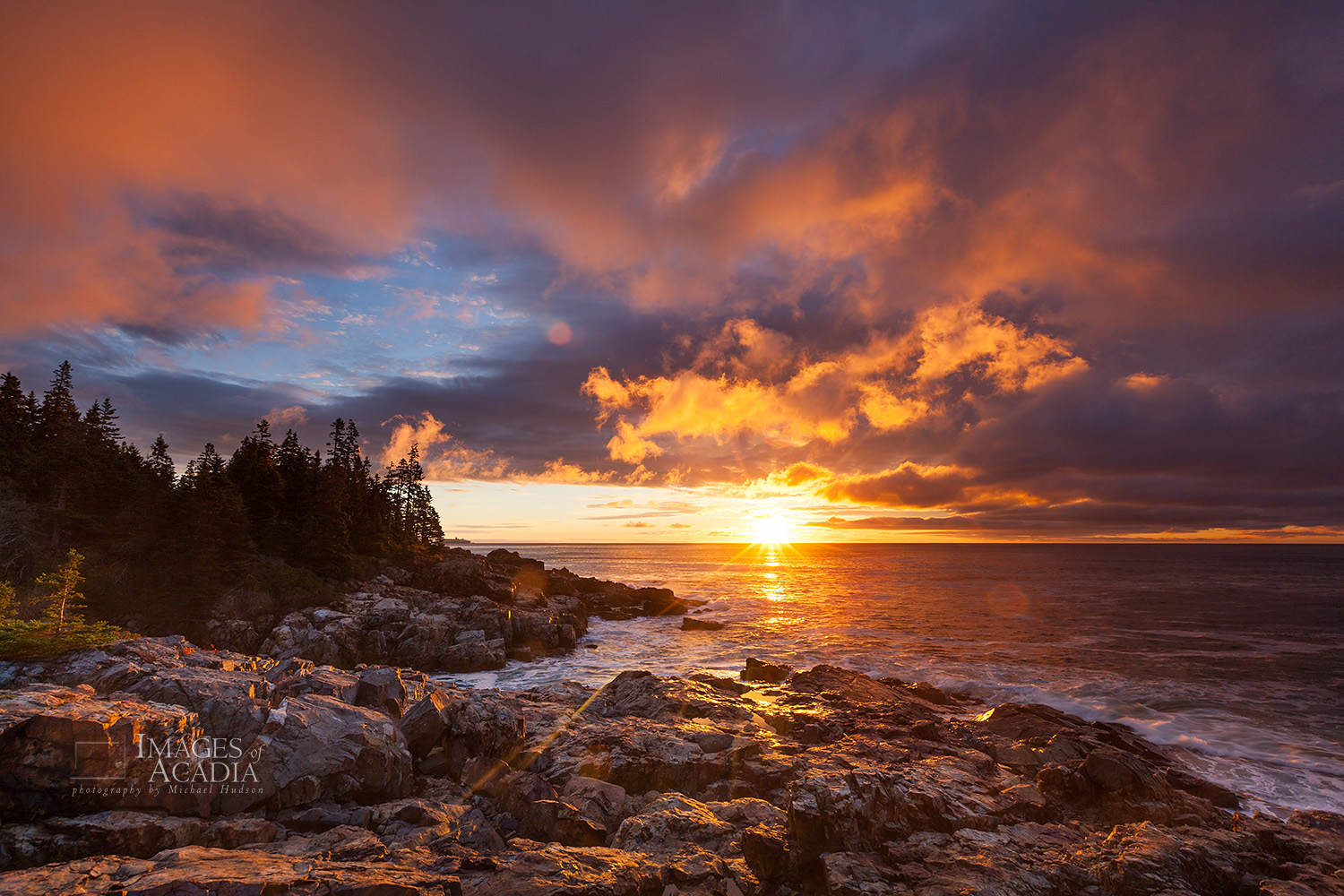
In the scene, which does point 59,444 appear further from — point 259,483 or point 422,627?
point 422,627

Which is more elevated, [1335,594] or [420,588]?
[420,588]

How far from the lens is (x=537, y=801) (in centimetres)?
1106

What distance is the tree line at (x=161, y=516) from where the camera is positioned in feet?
111

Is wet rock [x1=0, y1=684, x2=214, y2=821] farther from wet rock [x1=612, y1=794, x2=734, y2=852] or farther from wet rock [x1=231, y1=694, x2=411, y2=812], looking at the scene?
wet rock [x1=612, y1=794, x2=734, y2=852]

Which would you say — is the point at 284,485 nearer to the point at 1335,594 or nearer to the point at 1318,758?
the point at 1318,758

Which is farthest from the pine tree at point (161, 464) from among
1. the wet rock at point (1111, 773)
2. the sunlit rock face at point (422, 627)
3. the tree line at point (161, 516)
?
the wet rock at point (1111, 773)

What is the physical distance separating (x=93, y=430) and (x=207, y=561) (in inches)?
1486

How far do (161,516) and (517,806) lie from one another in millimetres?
44940

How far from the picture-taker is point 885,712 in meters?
21.1

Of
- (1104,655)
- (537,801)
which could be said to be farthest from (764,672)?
(1104,655)

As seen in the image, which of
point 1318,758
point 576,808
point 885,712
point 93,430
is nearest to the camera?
point 576,808

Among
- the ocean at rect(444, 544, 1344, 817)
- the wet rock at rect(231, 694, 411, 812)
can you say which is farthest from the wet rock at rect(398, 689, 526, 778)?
the ocean at rect(444, 544, 1344, 817)

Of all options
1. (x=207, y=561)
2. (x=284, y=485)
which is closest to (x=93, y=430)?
(x=284, y=485)

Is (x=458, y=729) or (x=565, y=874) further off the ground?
(x=565, y=874)
